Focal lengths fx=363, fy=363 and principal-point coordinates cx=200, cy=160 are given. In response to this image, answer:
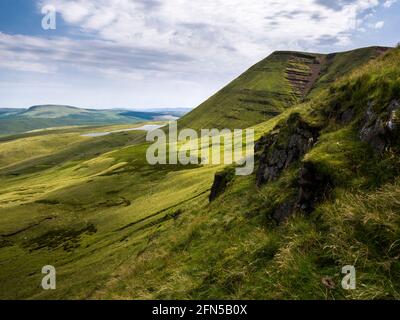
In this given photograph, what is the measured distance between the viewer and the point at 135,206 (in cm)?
9275

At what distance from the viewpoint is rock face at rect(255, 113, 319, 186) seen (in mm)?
23837

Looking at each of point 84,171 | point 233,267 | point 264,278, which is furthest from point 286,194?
point 84,171

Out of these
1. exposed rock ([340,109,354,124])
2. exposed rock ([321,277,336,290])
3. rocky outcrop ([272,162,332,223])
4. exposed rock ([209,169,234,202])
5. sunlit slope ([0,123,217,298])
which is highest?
exposed rock ([340,109,354,124])

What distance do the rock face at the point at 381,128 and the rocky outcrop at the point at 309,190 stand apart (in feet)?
8.48

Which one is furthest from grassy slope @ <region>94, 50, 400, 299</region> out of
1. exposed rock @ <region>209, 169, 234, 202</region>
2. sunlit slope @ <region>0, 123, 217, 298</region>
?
sunlit slope @ <region>0, 123, 217, 298</region>

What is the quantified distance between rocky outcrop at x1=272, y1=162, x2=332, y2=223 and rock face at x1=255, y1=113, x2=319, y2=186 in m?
5.96

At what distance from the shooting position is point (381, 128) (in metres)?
15.7

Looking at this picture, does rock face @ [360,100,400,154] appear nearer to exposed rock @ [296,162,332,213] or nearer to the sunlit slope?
exposed rock @ [296,162,332,213]

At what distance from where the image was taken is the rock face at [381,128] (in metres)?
15.1

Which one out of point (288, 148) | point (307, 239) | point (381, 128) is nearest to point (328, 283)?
point (307, 239)

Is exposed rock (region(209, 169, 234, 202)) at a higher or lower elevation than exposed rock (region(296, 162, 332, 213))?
lower

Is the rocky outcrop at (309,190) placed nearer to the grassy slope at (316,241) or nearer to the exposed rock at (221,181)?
the grassy slope at (316,241)

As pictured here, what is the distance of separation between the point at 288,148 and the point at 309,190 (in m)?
10.1
